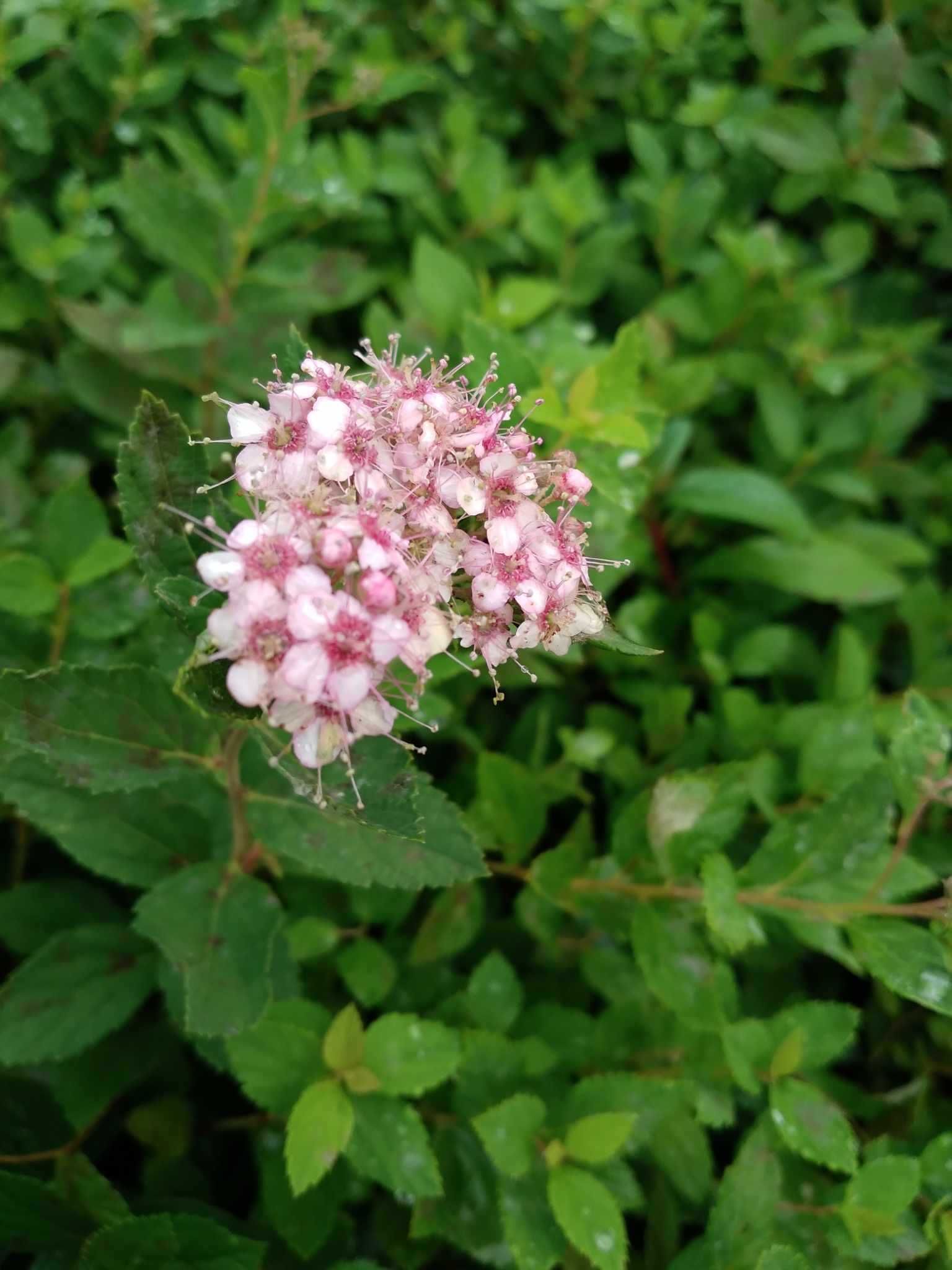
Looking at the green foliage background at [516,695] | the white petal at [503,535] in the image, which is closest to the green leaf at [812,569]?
the green foliage background at [516,695]

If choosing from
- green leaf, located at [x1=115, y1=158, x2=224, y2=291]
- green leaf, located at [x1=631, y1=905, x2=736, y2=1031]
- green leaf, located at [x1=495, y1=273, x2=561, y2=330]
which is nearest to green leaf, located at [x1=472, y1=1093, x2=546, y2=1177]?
green leaf, located at [x1=631, y1=905, x2=736, y2=1031]

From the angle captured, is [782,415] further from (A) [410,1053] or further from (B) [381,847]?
(A) [410,1053]

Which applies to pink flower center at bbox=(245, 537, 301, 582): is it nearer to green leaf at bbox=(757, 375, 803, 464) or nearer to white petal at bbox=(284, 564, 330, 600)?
white petal at bbox=(284, 564, 330, 600)

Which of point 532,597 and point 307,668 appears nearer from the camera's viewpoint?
point 307,668

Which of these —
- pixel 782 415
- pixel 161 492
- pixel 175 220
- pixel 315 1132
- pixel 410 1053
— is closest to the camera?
pixel 161 492

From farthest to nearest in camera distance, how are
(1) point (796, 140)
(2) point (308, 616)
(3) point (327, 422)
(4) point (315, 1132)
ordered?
(1) point (796, 140) < (4) point (315, 1132) < (3) point (327, 422) < (2) point (308, 616)

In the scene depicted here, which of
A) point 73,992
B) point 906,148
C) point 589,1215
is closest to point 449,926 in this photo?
point 589,1215
